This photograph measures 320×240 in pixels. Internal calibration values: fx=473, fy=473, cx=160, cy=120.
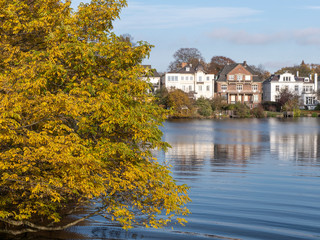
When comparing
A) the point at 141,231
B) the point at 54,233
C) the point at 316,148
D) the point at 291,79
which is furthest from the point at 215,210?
the point at 291,79

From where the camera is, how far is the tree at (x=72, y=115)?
33.5 feet

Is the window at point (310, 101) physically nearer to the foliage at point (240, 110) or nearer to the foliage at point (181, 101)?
the foliage at point (240, 110)

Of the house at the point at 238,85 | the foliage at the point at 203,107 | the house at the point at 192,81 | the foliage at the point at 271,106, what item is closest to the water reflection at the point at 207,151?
the foliage at the point at 203,107

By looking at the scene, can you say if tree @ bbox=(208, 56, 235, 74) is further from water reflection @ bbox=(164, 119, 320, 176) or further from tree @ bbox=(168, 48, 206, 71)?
water reflection @ bbox=(164, 119, 320, 176)

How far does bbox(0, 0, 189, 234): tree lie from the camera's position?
10.2 m

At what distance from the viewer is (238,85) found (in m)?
115

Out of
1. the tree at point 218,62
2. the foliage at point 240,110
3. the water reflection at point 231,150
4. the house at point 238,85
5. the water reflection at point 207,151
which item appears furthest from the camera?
the tree at point 218,62

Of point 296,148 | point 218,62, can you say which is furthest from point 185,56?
point 296,148

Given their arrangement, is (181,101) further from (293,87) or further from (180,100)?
(293,87)

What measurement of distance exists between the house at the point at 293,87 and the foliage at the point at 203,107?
85.0 feet

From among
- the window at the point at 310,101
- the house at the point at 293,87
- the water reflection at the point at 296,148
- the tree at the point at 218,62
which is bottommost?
the water reflection at the point at 296,148

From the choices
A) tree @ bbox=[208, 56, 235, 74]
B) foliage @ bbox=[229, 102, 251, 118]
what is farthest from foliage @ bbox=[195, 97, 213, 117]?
tree @ bbox=[208, 56, 235, 74]

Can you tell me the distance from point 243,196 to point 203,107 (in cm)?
8068

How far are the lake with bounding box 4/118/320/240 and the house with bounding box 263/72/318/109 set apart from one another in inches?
3262
